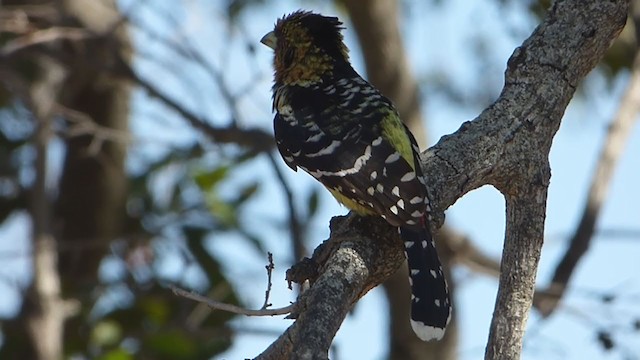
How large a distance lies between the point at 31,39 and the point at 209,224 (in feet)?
5.17

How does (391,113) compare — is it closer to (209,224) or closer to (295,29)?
(295,29)

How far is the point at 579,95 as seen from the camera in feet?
24.7

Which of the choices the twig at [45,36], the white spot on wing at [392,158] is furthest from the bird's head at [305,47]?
the twig at [45,36]

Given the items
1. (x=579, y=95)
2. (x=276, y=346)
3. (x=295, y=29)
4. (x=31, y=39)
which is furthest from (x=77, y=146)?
(x=276, y=346)

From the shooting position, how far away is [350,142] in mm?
4156

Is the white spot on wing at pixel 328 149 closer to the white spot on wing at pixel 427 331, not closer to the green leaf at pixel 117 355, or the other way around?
the white spot on wing at pixel 427 331

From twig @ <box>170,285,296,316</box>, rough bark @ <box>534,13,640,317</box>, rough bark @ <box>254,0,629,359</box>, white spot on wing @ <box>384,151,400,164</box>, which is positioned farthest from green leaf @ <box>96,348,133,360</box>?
twig @ <box>170,285,296,316</box>

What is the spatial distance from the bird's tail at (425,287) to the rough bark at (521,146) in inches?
2.5

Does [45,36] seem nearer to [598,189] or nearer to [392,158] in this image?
[392,158]

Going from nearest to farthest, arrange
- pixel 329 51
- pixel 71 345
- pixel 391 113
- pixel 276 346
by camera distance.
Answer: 1. pixel 276 346
2. pixel 391 113
3. pixel 329 51
4. pixel 71 345

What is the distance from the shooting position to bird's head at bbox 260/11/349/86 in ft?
16.4

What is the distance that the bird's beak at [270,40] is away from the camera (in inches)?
205

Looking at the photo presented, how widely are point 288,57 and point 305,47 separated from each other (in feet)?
0.27

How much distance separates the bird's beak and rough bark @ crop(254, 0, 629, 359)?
1540 mm
